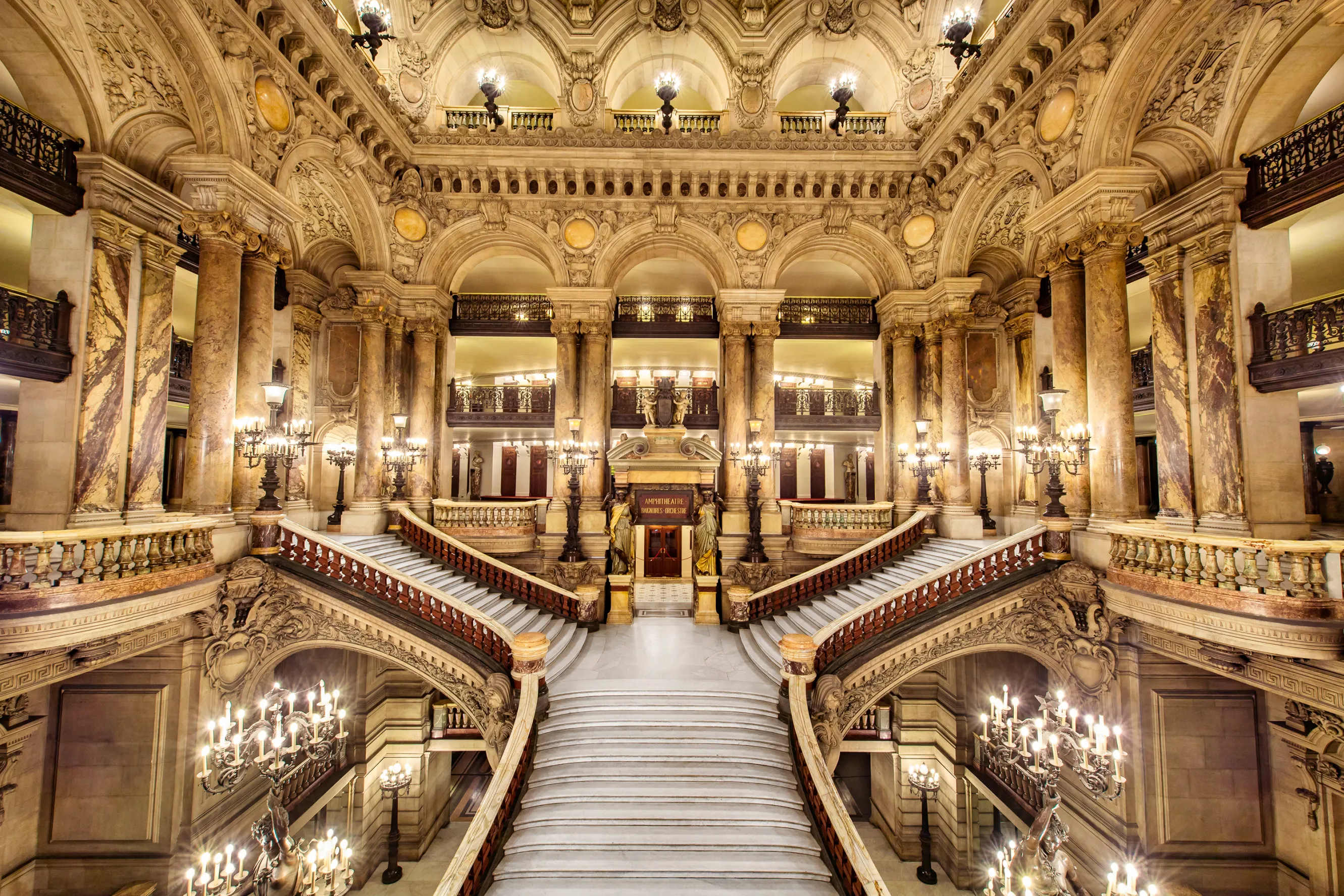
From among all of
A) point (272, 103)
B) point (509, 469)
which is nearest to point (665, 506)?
point (272, 103)

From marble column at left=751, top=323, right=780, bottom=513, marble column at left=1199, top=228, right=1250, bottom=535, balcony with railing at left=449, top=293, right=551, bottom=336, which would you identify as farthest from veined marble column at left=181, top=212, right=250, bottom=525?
marble column at left=1199, top=228, right=1250, bottom=535

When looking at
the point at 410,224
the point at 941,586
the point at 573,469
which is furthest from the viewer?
the point at 410,224

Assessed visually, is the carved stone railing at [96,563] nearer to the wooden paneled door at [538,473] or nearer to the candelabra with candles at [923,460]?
the candelabra with candles at [923,460]

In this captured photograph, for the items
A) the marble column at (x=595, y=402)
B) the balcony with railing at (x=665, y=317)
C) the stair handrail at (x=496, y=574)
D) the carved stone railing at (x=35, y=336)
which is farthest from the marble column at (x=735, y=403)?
the carved stone railing at (x=35, y=336)

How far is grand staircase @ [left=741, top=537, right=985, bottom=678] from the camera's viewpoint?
402 inches

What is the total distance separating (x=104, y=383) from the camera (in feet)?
27.3

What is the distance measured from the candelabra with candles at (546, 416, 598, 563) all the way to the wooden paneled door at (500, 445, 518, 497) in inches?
377

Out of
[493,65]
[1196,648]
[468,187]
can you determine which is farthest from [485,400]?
[1196,648]

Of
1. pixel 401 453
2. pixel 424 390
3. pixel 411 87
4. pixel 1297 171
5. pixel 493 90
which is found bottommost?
pixel 401 453

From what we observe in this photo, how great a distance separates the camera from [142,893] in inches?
291

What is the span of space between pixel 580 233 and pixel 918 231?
8.87 meters

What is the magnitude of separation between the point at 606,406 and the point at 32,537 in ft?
34.8

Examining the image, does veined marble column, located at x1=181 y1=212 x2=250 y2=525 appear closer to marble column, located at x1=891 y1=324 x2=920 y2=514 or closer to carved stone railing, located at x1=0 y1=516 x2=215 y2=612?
carved stone railing, located at x1=0 y1=516 x2=215 y2=612

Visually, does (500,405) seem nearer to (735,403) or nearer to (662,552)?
(662,552)
